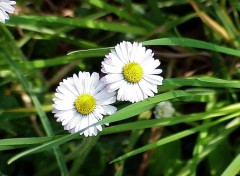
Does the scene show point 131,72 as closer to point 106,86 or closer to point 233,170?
point 106,86

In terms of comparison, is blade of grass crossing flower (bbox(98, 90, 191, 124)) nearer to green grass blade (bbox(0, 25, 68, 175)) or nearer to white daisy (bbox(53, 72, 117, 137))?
white daisy (bbox(53, 72, 117, 137))

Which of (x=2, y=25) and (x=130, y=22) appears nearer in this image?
(x=2, y=25)

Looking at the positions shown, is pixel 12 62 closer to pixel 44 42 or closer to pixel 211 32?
pixel 44 42

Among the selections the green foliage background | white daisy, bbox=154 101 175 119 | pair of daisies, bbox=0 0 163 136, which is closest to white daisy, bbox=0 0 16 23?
pair of daisies, bbox=0 0 163 136

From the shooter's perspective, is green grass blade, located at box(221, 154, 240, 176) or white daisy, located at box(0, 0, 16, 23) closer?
white daisy, located at box(0, 0, 16, 23)

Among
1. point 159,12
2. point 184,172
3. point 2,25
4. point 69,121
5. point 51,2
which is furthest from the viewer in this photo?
point 51,2

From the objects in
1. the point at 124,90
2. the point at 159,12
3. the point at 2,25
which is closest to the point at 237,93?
the point at 159,12

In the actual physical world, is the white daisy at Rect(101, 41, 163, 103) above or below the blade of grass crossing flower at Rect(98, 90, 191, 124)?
above

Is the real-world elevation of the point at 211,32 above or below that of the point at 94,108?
above
